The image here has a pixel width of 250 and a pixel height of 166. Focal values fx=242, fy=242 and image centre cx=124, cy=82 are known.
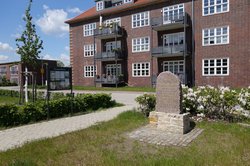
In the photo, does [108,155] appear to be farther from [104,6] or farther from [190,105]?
→ [104,6]

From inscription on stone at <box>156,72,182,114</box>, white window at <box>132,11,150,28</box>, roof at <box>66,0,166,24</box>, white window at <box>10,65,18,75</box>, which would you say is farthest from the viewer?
white window at <box>10,65,18,75</box>

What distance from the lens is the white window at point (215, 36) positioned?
23578 mm

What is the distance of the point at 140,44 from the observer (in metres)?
29.9

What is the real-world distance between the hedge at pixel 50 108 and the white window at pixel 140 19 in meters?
18.0

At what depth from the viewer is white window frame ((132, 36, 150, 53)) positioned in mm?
29383

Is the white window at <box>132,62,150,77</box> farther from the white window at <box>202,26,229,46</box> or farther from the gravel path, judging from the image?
the gravel path

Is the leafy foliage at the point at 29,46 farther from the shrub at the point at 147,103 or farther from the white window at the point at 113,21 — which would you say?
the white window at the point at 113,21

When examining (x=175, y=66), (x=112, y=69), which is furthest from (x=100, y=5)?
(x=175, y=66)

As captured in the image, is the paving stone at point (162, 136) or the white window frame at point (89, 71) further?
the white window frame at point (89, 71)

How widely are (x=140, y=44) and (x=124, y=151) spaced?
25.2 m

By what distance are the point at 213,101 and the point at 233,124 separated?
3.49 ft

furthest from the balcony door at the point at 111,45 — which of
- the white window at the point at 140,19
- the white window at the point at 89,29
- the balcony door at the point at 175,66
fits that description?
the balcony door at the point at 175,66

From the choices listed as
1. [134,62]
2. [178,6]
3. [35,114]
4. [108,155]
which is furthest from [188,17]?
[108,155]

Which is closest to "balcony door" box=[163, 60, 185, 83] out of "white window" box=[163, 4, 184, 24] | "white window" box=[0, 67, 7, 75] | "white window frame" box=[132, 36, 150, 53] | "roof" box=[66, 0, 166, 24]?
"white window frame" box=[132, 36, 150, 53]
